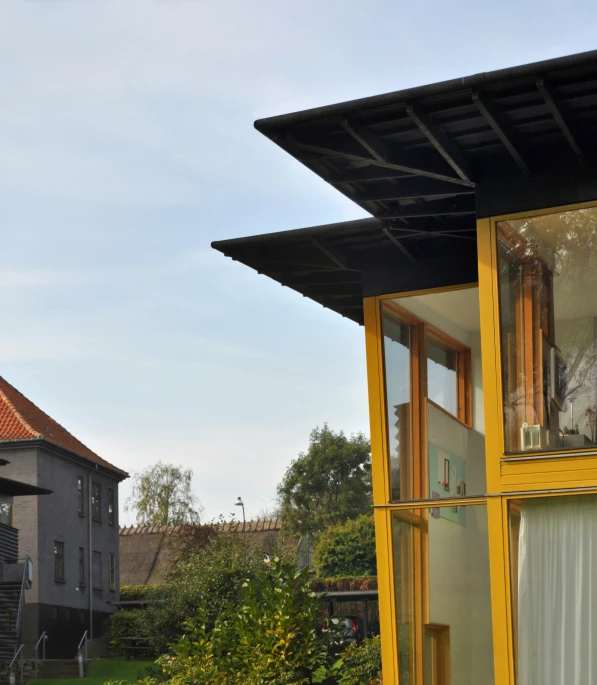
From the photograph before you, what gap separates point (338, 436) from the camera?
65.1 metres

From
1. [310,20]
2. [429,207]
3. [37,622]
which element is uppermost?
[310,20]

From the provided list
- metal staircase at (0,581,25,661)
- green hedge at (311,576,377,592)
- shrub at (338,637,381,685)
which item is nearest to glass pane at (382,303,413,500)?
shrub at (338,637,381,685)

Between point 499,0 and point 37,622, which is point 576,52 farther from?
point 37,622

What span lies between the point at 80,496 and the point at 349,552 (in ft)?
40.1

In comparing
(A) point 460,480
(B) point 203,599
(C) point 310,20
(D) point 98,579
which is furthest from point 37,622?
(C) point 310,20

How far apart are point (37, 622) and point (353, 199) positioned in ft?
105

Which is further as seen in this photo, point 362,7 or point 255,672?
point 255,672

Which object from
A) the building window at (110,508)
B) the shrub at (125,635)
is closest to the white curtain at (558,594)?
the shrub at (125,635)

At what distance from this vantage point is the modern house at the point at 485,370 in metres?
10.4

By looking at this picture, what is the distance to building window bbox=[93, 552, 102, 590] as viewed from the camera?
4622 centimetres

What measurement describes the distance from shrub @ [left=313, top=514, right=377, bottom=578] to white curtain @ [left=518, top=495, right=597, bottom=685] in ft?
128

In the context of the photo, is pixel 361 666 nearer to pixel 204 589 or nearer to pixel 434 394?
pixel 434 394

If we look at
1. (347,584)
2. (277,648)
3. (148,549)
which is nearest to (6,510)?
(347,584)

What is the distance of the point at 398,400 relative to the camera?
1291 cm
